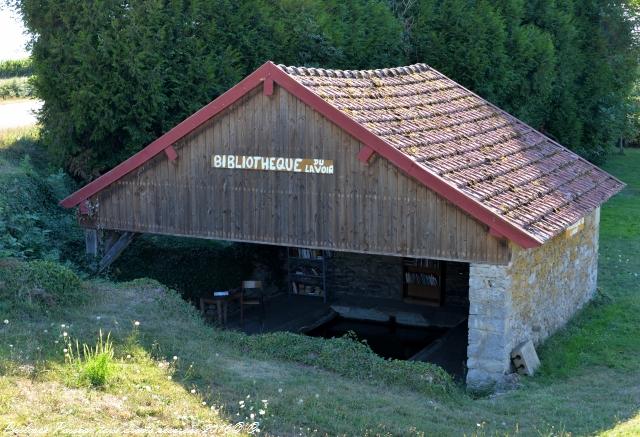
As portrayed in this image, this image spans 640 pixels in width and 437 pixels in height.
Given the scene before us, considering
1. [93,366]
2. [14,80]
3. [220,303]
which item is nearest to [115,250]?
[220,303]

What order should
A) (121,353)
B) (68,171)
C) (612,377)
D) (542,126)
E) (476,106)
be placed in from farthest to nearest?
(542,126) < (68,171) < (476,106) < (612,377) < (121,353)

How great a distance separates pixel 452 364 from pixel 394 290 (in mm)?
4594

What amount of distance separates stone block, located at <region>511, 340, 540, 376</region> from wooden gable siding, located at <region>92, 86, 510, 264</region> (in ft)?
5.22

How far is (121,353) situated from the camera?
11773 millimetres

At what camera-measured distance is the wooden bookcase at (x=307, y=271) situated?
20736 mm

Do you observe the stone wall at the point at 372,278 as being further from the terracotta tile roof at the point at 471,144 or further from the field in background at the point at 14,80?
the field in background at the point at 14,80

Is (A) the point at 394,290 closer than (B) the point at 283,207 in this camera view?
No

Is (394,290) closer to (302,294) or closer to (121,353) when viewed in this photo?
(302,294)

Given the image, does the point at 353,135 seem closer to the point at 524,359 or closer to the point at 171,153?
the point at 171,153

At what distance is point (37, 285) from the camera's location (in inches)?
540

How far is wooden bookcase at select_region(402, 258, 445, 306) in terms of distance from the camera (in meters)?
20.1

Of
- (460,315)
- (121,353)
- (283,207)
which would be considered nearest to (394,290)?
(460,315)

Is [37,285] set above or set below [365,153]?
below

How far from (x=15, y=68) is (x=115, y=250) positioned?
23865 millimetres
